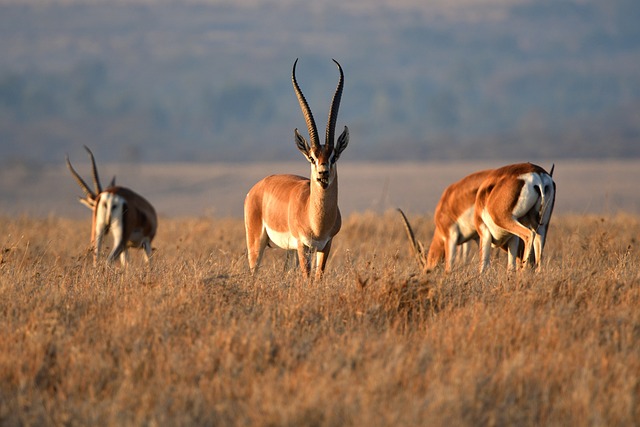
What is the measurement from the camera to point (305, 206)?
998cm

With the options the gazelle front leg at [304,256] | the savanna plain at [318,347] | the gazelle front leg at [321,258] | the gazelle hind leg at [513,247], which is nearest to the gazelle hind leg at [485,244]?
the gazelle hind leg at [513,247]

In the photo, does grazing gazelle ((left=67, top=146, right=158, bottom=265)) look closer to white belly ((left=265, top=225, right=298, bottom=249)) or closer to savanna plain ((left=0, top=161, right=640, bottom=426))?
white belly ((left=265, top=225, right=298, bottom=249))

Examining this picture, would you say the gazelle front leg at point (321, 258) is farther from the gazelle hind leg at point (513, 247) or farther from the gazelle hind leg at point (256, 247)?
the gazelle hind leg at point (513, 247)

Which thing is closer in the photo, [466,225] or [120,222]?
[466,225]

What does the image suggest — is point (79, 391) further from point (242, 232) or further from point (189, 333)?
point (242, 232)

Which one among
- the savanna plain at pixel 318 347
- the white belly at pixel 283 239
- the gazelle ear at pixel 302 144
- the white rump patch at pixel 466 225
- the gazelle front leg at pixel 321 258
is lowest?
the savanna plain at pixel 318 347

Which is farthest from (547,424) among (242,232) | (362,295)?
(242,232)

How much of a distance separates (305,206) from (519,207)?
2590mm

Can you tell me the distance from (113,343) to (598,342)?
367 centimetres

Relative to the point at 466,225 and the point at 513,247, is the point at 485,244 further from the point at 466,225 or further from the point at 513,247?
the point at 466,225

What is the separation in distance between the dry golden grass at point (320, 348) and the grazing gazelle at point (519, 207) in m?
1.33

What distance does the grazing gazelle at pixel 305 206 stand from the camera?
9.27 metres

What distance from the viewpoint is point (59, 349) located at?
6.39m

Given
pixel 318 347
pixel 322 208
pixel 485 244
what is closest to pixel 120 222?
pixel 322 208
